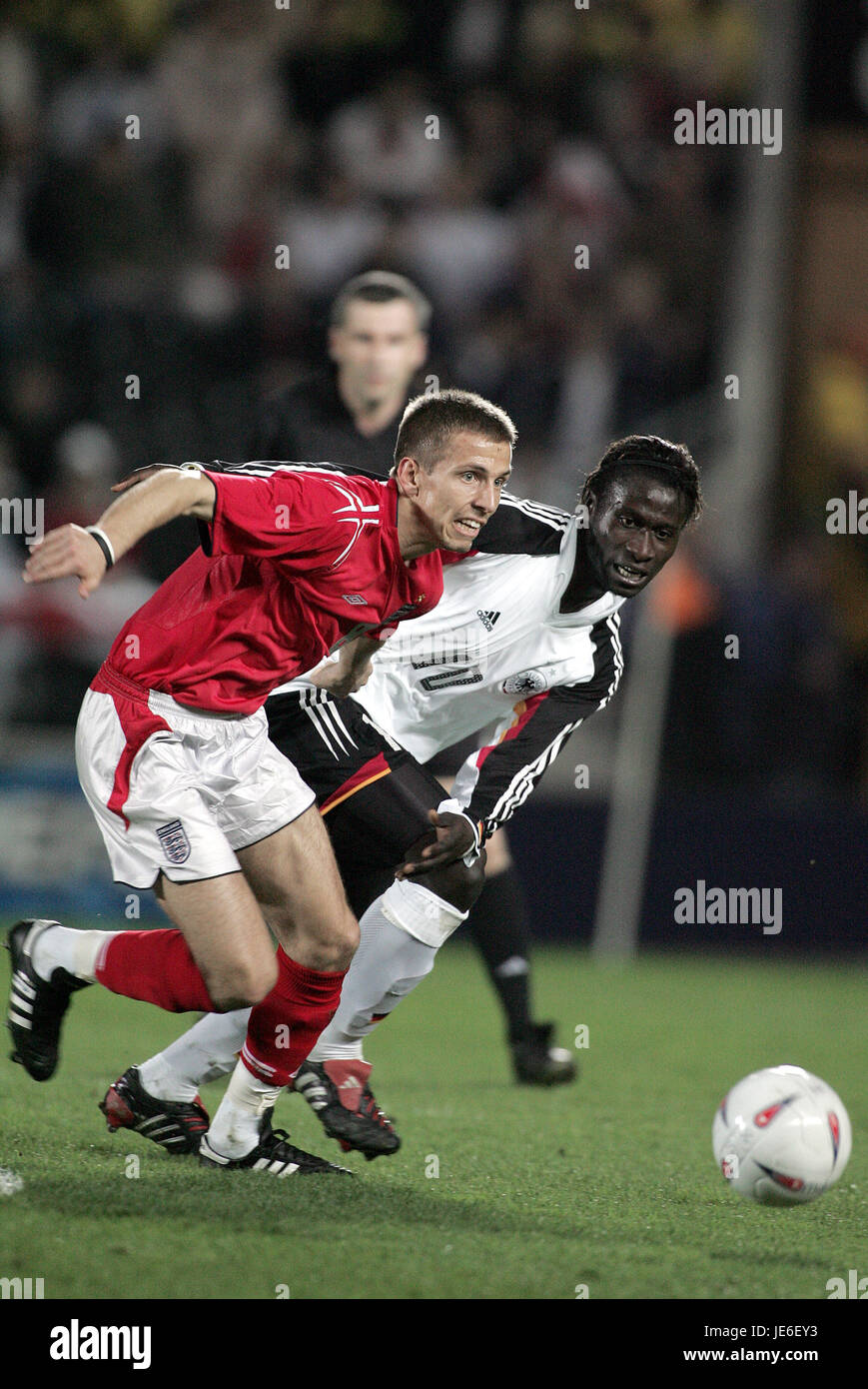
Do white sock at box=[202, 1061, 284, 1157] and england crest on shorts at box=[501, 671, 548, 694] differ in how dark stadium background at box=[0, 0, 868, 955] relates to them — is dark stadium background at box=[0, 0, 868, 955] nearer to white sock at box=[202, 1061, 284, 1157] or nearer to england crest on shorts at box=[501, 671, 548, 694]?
england crest on shorts at box=[501, 671, 548, 694]

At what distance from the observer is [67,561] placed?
334 cm

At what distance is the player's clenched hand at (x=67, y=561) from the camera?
131 inches

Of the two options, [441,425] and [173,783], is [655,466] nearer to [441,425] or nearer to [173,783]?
[441,425]

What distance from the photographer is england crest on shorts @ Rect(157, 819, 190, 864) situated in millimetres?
3961

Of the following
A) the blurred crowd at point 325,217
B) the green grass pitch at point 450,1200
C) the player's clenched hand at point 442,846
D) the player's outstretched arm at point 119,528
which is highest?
the blurred crowd at point 325,217

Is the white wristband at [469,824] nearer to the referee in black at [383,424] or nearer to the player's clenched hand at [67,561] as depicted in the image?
the player's clenched hand at [67,561]

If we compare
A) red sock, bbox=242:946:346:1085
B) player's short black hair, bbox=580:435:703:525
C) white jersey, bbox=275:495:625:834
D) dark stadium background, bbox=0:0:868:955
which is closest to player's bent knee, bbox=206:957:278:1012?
red sock, bbox=242:946:346:1085

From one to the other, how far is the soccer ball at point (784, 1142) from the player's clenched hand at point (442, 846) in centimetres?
91

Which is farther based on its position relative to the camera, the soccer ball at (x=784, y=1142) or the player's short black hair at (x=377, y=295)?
the player's short black hair at (x=377, y=295)

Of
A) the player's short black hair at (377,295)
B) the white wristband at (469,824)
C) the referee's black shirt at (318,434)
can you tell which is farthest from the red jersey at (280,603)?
the player's short black hair at (377,295)

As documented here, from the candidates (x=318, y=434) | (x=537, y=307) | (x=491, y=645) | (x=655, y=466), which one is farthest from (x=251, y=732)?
(x=537, y=307)

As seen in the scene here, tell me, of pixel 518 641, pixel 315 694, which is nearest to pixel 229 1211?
pixel 315 694

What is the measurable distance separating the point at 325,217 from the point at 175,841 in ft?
26.9

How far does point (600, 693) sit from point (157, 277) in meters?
7.22
